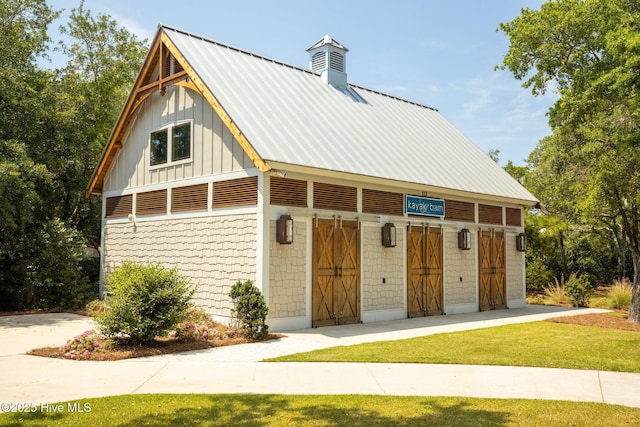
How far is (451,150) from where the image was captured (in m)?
19.2

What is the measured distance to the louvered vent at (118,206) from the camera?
16.6 m

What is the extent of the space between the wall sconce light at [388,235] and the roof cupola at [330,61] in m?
6.33

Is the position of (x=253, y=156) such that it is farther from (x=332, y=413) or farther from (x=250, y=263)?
(x=332, y=413)

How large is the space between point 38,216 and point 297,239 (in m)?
11.5

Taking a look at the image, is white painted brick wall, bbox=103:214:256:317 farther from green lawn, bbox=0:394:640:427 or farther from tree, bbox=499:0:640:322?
tree, bbox=499:0:640:322

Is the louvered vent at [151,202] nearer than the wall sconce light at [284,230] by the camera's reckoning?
No

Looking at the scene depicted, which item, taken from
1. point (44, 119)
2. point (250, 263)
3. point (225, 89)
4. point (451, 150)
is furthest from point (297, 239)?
point (44, 119)

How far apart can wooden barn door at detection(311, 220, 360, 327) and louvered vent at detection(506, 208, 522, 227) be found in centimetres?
776

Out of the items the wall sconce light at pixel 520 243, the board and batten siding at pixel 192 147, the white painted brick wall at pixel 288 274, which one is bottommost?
the white painted brick wall at pixel 288 274

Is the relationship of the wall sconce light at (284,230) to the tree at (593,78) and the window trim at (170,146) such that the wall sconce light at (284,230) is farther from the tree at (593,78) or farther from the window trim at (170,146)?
the tree at (593,78)

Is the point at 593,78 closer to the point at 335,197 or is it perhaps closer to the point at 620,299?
the point at 335,197

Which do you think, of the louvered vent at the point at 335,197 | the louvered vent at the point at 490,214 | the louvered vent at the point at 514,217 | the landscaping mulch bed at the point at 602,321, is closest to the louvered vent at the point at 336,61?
the louvered vent at the point at 335,197

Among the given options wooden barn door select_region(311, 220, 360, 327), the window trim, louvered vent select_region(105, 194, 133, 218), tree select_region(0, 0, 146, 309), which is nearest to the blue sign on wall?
wooden barn door select_region(311, 220, 360, 327)

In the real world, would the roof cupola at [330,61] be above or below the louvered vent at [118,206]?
above
